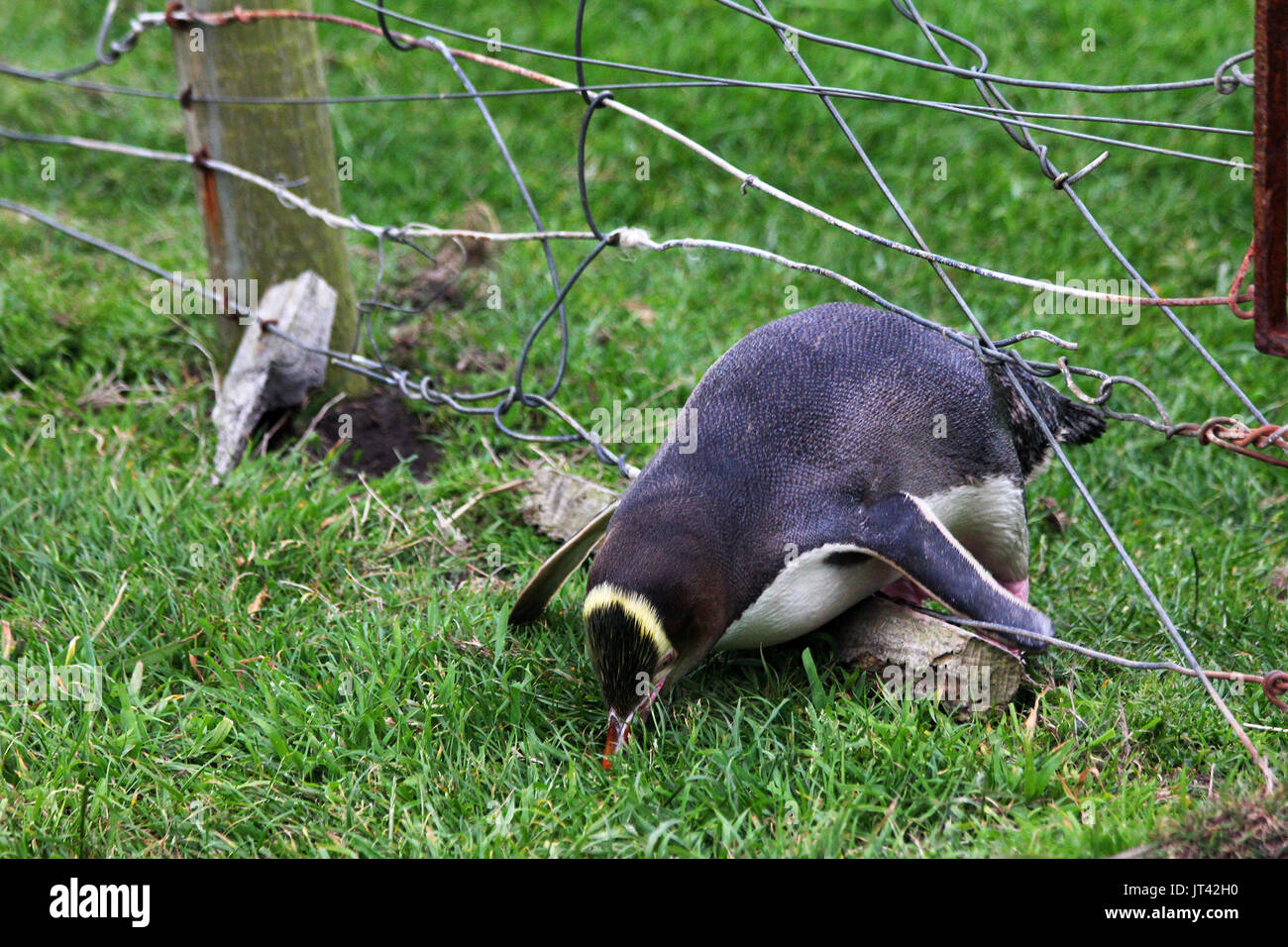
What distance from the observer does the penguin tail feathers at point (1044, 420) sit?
2.94m

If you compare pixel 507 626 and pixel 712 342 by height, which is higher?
pixel 712 342

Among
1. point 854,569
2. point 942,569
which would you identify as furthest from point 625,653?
point 942,569

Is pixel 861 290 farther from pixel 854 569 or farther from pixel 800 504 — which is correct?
pixel 854 569

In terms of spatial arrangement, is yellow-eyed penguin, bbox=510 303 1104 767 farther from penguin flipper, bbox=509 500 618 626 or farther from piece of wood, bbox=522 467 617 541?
piece of wood, bbox=522 467 617 541

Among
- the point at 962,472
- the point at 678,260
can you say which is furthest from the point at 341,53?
the point at 962,472

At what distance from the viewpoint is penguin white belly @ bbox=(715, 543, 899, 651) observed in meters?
2.52

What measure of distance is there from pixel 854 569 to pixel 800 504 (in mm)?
205

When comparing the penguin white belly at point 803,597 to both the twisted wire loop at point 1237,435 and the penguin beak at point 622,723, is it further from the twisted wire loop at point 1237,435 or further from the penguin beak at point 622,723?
the twisted wire loop at point 1237,435

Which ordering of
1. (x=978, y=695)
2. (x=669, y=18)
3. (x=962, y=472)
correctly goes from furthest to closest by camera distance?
(x=669, y=18), (x=962, y=472), (x=978, y=695)

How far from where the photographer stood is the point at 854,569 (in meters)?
2.61

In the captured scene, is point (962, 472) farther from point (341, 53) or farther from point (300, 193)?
point (341, 53)

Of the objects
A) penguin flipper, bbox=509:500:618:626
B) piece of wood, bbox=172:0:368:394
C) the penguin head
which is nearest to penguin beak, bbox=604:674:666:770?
the penguin head
